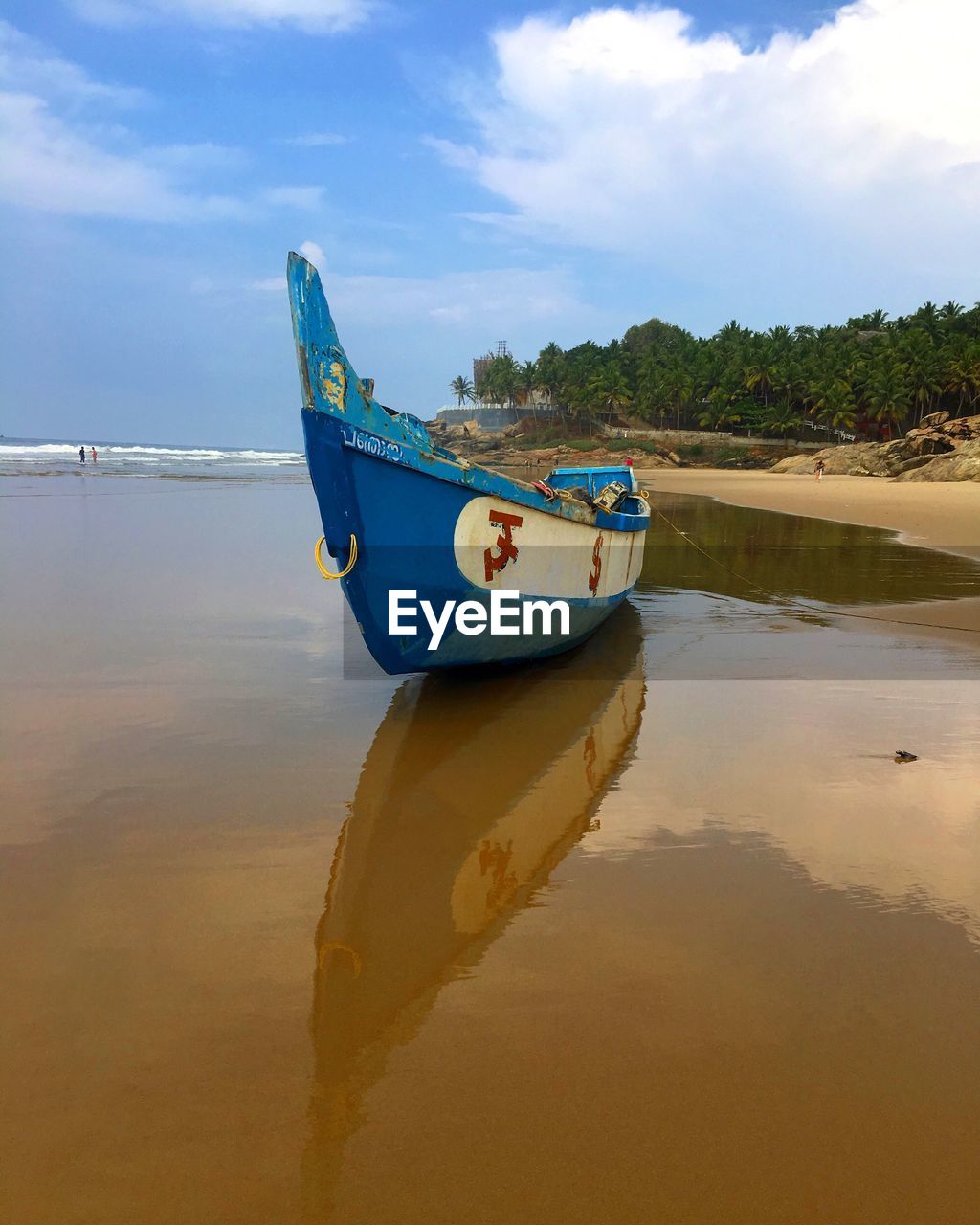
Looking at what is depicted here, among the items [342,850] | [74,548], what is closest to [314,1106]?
[342,850]

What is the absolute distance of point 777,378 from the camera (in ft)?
220

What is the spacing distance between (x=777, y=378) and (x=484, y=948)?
7126 cm

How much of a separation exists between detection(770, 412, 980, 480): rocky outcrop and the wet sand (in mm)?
34527

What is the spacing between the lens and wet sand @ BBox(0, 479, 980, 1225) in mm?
1995

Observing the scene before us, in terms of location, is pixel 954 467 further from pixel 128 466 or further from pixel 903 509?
pixel 128 466

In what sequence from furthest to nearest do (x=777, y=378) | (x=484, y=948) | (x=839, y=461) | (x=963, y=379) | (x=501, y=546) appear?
(x=777, y=378) → (x=963, y=379) → (x=839, y=461) → (x=501, y=546) → (x=484, y=948)

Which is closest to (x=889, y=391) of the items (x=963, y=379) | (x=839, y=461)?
(x=963, y=379)

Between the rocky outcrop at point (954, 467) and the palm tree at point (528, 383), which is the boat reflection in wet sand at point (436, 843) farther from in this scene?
the palm tree at point (528, 383)

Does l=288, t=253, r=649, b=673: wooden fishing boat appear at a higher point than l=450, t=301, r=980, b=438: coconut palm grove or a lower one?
lower

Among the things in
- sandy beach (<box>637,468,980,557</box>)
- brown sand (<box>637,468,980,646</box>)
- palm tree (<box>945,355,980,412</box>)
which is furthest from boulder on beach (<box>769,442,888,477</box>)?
palm tree (<box>945,355,980,412</box>)

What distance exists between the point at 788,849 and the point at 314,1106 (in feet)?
7.64

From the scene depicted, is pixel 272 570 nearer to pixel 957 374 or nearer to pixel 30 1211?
pixel 30 1211

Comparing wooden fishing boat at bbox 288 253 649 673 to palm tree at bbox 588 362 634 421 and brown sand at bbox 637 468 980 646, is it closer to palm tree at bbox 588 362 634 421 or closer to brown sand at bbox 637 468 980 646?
brown sand at bbox 637 468 980 646

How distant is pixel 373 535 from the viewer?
5.20 metres
